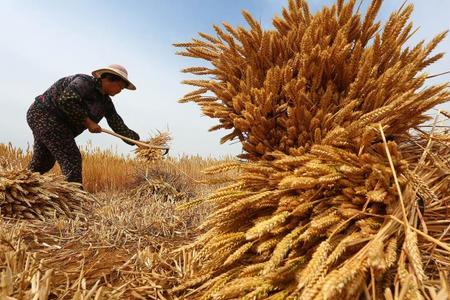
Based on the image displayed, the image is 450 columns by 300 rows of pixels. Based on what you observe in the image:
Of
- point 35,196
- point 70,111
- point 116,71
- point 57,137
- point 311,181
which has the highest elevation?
point 116,71

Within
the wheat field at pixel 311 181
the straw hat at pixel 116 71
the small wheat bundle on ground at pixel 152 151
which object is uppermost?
the straw hat at pixel 116 71

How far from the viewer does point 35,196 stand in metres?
3.43

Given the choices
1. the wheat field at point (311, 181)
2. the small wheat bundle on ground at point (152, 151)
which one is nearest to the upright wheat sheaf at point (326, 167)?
the wheat field at point (311, 181)

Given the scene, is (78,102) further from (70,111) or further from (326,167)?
(326,167)

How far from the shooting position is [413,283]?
810mm

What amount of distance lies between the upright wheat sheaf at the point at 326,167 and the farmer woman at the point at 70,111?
9.49 ft

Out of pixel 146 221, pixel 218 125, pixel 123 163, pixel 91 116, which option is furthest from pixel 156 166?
pixel 218 125

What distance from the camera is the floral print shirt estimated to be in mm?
4141

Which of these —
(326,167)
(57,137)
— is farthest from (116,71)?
(326,167)

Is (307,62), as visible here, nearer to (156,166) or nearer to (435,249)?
(435,249)

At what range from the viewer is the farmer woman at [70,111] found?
13.7ft

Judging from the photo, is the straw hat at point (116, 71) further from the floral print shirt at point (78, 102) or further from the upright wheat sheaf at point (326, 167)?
the upright wheat sheaf at point (326, 167)

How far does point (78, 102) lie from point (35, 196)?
123 cm

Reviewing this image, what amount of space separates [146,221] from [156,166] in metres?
3.69
